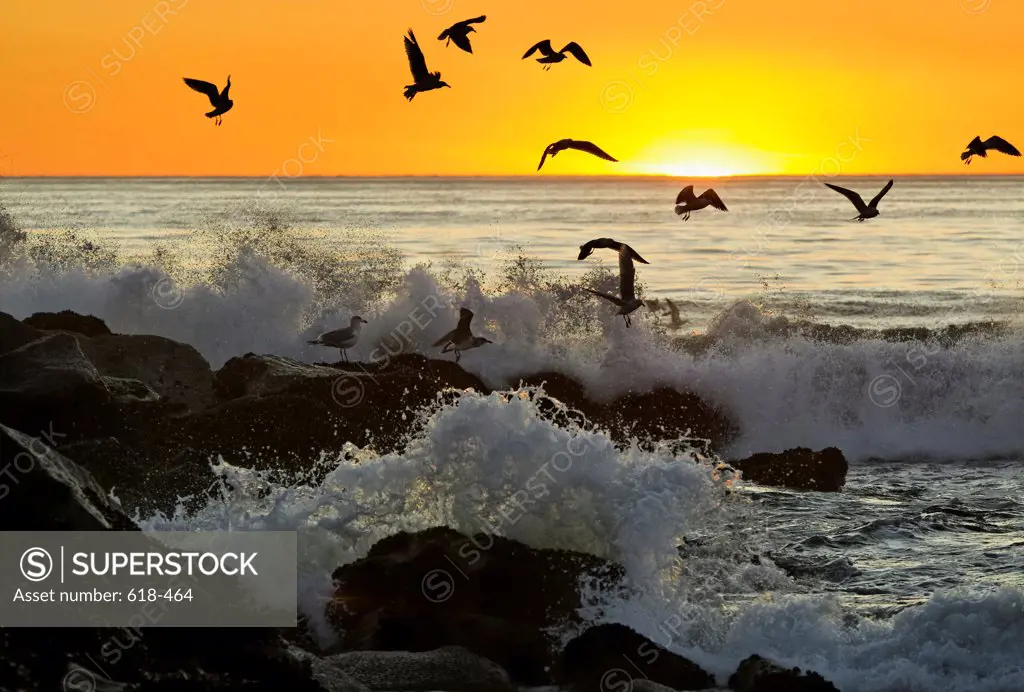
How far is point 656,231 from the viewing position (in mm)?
53188

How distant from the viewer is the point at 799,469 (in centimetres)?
1345

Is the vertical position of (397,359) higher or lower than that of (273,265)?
lower

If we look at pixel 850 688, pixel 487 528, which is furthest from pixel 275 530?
pixel 850 688

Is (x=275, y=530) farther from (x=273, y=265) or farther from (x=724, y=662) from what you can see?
(x=273, y=265)

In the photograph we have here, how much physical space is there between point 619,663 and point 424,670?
118 centimetres

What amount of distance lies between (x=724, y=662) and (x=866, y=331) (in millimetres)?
17617

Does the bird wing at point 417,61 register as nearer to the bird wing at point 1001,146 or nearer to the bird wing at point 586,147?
the bird wing at point 586,147

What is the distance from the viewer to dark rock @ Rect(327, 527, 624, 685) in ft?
26.1

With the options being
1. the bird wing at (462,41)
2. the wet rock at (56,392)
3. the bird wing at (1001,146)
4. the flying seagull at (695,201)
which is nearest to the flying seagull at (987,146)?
the bird wing at (1001,146)

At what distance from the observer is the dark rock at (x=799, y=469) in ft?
43.3

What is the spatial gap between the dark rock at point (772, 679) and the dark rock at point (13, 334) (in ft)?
26.4

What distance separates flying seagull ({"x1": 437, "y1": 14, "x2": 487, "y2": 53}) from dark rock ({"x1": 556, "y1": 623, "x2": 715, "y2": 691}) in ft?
17.3

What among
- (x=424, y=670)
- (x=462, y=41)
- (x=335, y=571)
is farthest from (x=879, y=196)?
(x=424, y=670)

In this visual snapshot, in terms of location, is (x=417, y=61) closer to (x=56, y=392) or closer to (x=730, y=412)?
(x=56, y=392)
